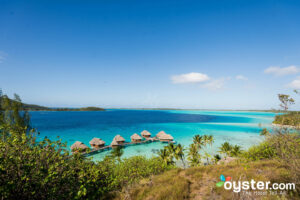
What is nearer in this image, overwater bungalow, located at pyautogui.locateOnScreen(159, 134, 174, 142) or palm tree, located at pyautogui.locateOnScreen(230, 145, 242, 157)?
palm tree, located at pyautogui.locateOnScreen(230, 145, 242, 157)

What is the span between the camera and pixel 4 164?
11.0 ft

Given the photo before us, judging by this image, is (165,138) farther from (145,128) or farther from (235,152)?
(145,128)

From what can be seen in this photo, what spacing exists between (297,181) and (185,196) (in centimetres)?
431

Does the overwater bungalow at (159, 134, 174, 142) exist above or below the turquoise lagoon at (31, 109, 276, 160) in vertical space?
above

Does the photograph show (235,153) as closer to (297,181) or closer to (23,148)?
(297,181)

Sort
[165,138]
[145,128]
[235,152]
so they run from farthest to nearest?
1. [145,128]
2. [165,138]
3. [235,152]

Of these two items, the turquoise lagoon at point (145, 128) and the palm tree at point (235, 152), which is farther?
the turquoise lagoon at point (145, 128)

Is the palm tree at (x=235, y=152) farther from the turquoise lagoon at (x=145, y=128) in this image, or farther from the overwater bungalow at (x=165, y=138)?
the overwater bungalow at (x=165, y=138)

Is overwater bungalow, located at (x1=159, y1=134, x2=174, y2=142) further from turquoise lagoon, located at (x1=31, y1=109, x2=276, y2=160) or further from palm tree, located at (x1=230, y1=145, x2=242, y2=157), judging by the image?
palm tree, located at (x1=230, y1=145, x2=242, y2=157)

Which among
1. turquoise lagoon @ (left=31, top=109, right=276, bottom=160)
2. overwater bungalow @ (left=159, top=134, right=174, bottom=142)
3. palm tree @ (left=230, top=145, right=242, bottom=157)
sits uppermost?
palm tree @ (left=230, top=145, right=242, bottom=157)

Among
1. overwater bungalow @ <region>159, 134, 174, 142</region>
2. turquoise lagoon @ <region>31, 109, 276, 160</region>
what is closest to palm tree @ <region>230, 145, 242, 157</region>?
turquoise lagoon @ <region>31, 109, 276, 160</region>

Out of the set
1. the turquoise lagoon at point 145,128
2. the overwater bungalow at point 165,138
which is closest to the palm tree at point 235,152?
the turquoise lagoon at point 145,128

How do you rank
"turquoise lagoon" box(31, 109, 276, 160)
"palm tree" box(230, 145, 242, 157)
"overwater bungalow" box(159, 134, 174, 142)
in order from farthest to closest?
1. "overwater bungalow" box(159, 134, 174, 142)
2. "turquoise lagoon" box(31, 109, 276, 160)
3. "palm tree" box(230, 145, 242, 157)

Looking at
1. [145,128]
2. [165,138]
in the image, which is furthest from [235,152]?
[145,128]
